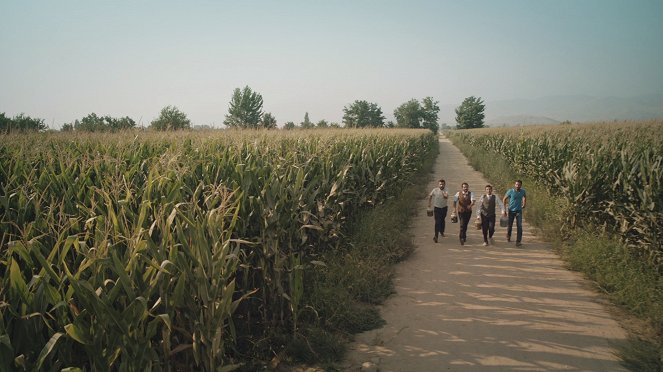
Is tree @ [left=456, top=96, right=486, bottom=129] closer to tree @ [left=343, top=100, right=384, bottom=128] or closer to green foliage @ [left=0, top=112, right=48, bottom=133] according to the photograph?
tree @ [left=343, top=100, right=384, bottom=128]

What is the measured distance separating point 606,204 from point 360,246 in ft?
17.8

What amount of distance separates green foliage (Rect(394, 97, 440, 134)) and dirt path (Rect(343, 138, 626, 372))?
3290 inches

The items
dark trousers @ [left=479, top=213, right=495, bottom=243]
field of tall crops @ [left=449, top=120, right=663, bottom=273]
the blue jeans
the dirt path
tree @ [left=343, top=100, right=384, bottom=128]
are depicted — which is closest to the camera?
the dirt path

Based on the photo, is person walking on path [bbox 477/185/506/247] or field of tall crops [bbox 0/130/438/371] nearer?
field of tall crops [bbox 0/130/438/371]

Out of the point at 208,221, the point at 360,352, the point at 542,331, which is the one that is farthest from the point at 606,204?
the point at 208,221

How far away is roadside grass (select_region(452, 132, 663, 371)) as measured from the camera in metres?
4.00

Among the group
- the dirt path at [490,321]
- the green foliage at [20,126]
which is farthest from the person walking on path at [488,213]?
the green foliage at [20,126]

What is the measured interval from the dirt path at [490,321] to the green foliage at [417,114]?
274 feet

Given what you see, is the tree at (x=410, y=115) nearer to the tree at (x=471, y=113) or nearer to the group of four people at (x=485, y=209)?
the tree at (x=471, y=113)

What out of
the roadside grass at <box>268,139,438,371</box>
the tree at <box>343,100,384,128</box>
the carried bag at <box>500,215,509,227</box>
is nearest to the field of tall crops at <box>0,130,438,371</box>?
the roadside grass at <box>268,139,438,371</box>

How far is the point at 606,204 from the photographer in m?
7.64

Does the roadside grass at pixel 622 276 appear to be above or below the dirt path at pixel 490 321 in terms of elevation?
above

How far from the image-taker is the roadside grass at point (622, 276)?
13.1 ft

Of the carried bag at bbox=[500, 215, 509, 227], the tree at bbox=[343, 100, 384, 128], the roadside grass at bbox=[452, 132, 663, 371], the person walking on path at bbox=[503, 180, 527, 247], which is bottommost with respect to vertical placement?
the roadside grass at bbox=[452, 132, 663, 371]
